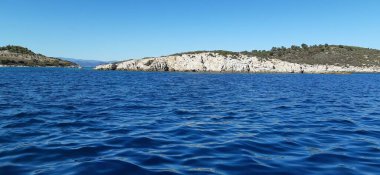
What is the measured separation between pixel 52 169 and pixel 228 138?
297 inches

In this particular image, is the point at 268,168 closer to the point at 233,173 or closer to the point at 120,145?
the point at 233,173

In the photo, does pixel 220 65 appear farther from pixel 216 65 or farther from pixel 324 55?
pixel 324 55

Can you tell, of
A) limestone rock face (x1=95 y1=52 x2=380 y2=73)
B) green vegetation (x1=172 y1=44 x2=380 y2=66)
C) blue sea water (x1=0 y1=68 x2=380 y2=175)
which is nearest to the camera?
blue sea water (x1=0 y1=68 x2=380 y2=175)

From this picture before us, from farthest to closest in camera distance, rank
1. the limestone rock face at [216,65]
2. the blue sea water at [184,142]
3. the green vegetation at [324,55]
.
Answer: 1. the green vegetation at [324,55]
2. the limestone rock face at [216,65]
3. the blue sea water at [184,142]

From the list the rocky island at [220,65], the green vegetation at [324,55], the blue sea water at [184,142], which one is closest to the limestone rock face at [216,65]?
the rocky island at [220,65]

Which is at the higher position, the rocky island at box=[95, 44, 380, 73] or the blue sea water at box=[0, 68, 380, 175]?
the rocky island at box=[95, 44, 380, 73]

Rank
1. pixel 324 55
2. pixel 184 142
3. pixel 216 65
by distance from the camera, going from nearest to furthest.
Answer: pixel 184 142
pixel 216 65
pixel 324 55

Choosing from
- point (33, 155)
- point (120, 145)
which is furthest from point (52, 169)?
point (120, 145)

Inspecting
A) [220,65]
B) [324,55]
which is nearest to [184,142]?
[220,65]

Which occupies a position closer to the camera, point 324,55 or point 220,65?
point 220,65

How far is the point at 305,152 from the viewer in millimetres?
12422

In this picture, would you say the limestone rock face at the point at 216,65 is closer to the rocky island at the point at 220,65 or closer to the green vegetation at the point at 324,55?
the rocky island at the point at 220,65

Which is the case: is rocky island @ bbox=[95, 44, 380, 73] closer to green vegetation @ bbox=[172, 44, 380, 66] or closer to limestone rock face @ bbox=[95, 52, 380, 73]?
limestone rock face @ bbox=[95, 52, 380, 73]

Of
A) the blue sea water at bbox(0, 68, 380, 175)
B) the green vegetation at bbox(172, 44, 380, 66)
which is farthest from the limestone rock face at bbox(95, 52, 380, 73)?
the blue sea water at bbox(0, 68, 380, 175)
